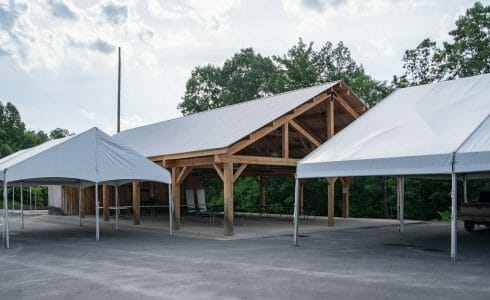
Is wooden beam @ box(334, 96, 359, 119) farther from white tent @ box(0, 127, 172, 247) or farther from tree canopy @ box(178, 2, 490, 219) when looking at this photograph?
white tent @ box(0, 127, 172, 247)

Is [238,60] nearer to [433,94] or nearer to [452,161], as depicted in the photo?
[433,94]

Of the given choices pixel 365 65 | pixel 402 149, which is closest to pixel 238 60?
pixel 365 65

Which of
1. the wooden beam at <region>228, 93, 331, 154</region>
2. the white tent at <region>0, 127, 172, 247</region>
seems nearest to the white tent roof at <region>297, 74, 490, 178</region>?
the wooden beam at <region>228, 93, 331, 154</region>

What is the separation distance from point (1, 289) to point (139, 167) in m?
6.87

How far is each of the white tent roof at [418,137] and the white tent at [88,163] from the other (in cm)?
468

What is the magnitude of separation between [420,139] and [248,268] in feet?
13.9

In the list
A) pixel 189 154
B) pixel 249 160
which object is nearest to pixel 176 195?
pixel 189 154

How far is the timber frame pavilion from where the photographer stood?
13641mm

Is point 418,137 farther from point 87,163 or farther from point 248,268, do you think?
point 87,163

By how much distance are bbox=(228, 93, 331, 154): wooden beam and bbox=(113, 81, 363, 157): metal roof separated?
0.15 meters

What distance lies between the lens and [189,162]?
48.5ft

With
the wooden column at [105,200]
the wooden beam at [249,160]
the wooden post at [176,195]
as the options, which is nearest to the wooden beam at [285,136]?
the wooden beam at [249,160]

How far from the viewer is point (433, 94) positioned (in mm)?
11789

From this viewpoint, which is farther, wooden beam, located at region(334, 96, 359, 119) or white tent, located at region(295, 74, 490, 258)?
wooden beam, located at region(334, 96, 359, 119)
